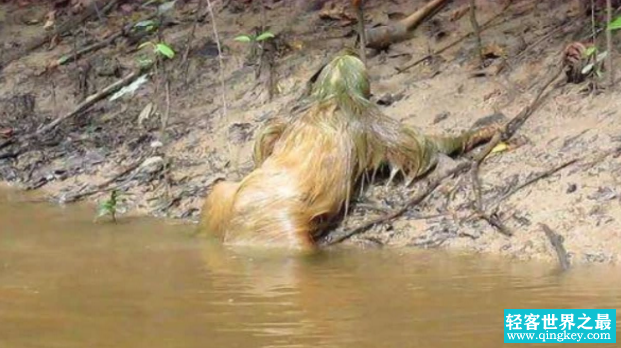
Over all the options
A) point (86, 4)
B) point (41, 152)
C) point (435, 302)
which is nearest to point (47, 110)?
point (41, 152)

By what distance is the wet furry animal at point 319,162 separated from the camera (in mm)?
6199

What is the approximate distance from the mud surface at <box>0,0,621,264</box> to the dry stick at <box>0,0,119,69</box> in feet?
0.24

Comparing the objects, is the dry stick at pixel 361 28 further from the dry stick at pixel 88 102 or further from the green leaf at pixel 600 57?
the dry stick at pixel 88 102

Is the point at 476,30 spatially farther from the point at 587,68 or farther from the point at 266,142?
the point at 266,142

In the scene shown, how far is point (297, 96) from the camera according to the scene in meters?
8.13

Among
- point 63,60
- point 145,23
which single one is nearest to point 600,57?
point 145,23

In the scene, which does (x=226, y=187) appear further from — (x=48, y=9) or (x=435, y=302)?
(x=48, y=9)

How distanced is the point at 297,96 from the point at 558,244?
3001mm

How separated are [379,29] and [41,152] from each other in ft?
8.64

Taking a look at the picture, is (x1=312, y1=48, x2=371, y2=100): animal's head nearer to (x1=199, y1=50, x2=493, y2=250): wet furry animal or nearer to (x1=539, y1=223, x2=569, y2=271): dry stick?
(x1=199, y1=50, x2=493, y2=250): wet furry animal

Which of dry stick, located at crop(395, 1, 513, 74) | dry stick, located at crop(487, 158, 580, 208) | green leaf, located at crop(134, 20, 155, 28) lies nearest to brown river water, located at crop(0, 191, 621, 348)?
dry stick, located at crop(487, 158, 580, 208)

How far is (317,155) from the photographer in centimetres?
645

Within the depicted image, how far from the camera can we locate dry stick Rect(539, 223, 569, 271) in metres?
5.36

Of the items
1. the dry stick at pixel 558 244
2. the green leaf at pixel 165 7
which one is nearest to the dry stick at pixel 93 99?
the green leaf at pixel 165 7
